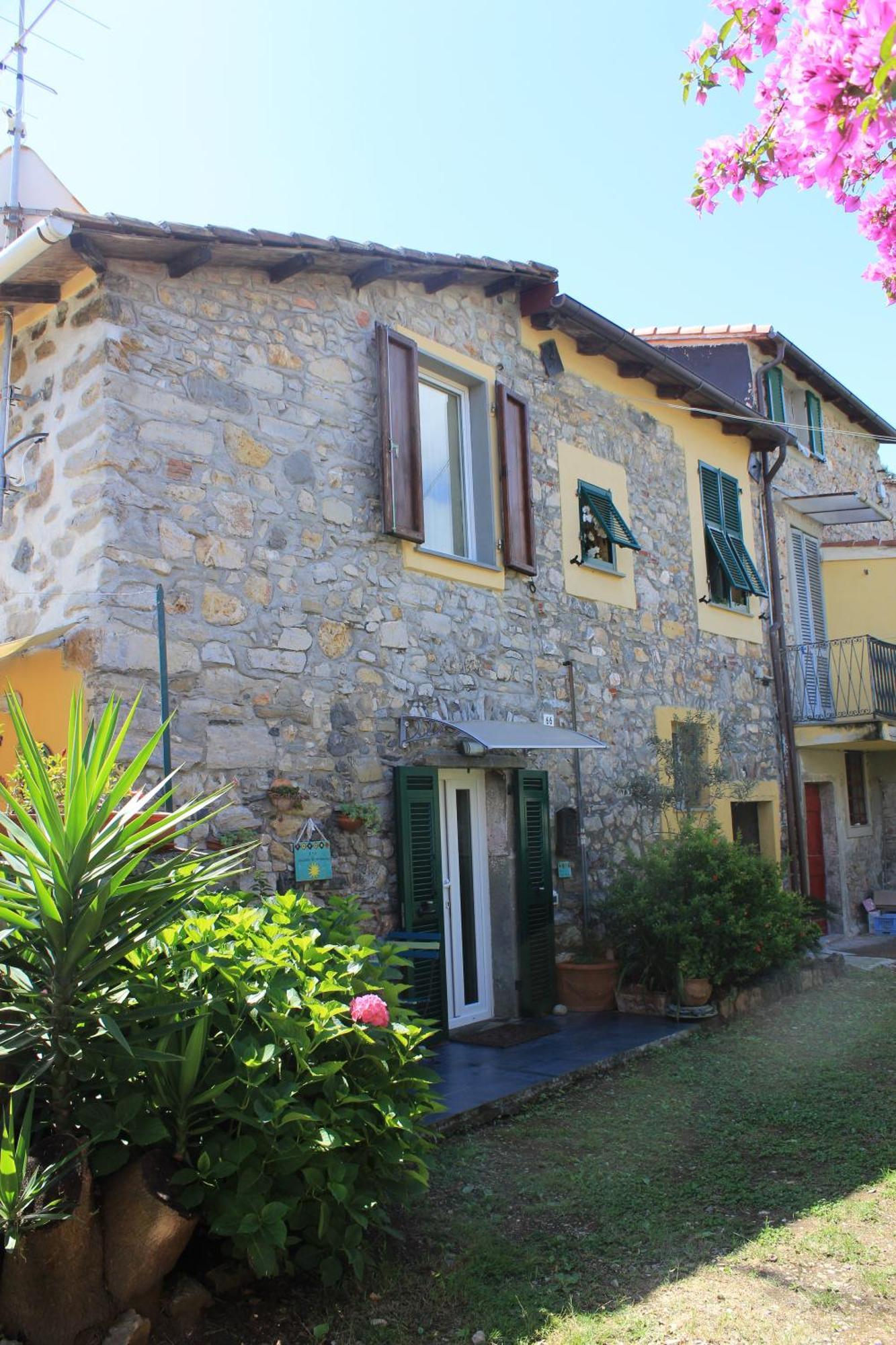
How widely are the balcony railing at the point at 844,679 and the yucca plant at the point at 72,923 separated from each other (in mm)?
10572

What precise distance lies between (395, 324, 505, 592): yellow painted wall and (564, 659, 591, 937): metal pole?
1113 millimetres

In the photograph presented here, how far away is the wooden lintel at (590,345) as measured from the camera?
947 centimetres

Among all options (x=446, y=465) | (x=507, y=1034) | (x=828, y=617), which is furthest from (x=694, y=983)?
(x=828, y=617)

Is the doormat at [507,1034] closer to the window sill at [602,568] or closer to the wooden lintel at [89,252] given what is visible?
the window sill at [602,568]

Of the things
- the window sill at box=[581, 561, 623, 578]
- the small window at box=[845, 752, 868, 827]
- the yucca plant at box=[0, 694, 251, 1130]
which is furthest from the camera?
the small window at box=[845, 752, 868, 827]

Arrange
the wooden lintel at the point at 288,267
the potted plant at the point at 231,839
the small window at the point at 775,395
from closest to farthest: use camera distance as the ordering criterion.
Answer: the potted plant at the point at 231,839
the wooden lintel at the point at 288,267
the small window at the point at 775,395

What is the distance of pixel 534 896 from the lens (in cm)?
799

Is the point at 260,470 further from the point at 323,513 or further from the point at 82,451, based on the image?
the point at 82,451

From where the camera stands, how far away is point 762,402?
13.4 meters

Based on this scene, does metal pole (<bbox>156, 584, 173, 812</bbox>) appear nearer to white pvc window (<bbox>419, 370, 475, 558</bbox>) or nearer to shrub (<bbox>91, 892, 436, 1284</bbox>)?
shrub (<bbox>91, 892, 436, 1284</bbox>)

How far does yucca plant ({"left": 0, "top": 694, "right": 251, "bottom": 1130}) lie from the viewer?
3.15 meters

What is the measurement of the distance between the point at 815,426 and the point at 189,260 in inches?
438

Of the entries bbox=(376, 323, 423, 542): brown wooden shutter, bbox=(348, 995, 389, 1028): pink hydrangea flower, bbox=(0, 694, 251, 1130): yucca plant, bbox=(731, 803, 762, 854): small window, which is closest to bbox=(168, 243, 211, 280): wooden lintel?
bbox=(376, 323, 423, 542): brown wooden shutter

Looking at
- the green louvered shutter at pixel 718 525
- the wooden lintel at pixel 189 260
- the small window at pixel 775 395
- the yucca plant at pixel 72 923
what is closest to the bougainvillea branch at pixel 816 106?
the yucca plant at pixel 72 923
